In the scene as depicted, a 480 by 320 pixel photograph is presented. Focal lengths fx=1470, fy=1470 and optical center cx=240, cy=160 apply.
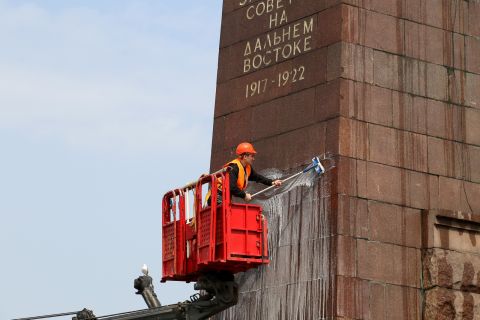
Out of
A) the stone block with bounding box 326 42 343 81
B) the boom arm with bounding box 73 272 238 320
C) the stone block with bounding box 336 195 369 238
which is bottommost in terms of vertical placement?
the boom arm with bounding box 73 272 238 320

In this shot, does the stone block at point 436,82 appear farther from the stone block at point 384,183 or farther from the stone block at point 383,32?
the stone block at point 384,183

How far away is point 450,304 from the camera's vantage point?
99.8 ft

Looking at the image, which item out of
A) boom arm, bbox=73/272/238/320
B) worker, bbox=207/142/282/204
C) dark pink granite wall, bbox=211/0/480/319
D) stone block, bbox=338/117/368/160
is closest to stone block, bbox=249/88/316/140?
dark pink granite wall, bbox=211/0/480/319

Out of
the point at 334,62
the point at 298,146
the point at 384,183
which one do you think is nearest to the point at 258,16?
the point at 334,62

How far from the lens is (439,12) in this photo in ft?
106

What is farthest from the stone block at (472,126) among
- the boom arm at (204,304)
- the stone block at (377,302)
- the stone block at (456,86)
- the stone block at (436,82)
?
the boom arm at (204,304)

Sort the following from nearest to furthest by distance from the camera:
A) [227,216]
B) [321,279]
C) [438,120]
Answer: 1. [227,216]
2. [321,279]
3. [438,120]

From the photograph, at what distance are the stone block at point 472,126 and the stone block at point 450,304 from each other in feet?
11.4

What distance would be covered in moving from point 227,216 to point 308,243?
15.6 feet

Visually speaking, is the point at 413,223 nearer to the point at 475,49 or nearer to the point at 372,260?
the point at 372,260

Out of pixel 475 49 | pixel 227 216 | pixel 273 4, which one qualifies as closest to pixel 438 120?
pixel 475 49

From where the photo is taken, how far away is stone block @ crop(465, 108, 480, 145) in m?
32.0

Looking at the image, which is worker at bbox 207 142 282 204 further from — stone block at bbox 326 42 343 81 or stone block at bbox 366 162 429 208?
stone block at bbox 326 42 343 81

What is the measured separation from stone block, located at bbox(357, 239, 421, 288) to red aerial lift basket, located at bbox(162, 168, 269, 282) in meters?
4.14
